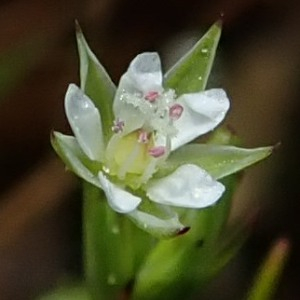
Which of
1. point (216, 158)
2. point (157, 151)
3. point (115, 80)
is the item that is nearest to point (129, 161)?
point (157, 151)

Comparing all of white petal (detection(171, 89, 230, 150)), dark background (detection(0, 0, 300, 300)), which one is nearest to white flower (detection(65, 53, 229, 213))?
white petal (detection(171, 89, 230, 150))

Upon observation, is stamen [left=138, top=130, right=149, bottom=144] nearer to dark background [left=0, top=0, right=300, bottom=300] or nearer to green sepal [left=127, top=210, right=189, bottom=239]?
green sepal [left=127, top=210, right=189, bottom=239]

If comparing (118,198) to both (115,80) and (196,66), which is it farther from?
(115,80)

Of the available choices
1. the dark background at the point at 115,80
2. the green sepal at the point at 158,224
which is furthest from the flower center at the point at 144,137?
the dark background at the point at 115,80

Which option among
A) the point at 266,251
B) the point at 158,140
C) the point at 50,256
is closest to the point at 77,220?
the point at 50,256

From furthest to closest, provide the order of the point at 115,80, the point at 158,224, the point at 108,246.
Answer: the point at 115,80
the point at 108,246
the point at 158,224

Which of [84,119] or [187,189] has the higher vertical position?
[84,119]

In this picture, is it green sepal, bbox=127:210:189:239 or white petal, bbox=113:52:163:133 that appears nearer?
green sepal, bbox=127:210:189:239

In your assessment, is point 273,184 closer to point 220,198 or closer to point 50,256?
point 50,256
